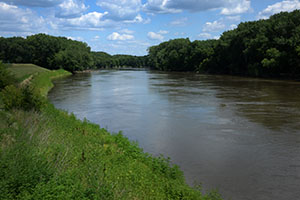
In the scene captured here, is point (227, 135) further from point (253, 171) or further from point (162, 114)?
point (162, 114)

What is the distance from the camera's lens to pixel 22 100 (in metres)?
18.0

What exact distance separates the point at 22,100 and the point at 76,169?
34.2 ft

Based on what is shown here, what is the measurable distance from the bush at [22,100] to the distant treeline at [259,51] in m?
48.8

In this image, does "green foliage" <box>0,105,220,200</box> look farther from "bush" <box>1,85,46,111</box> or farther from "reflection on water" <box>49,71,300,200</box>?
"bush" <box>1,85,46,111</box>

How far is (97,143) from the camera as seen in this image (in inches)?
539

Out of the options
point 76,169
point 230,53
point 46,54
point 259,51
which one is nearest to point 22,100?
point 76,169

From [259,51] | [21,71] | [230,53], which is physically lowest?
[21,71]

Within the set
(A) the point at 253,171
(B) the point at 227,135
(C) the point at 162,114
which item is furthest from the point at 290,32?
(A) the point at 253,171

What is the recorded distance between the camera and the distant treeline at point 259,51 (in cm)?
6021

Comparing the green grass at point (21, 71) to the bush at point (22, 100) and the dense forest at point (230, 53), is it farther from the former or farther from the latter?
the dense forest at point (230, 53)

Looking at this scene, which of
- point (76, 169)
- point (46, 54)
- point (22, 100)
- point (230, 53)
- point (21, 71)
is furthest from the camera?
point (46, 54)

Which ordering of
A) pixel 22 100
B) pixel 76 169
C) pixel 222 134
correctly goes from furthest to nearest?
pixel 222 134
pixel 22 100
pixel 76 169

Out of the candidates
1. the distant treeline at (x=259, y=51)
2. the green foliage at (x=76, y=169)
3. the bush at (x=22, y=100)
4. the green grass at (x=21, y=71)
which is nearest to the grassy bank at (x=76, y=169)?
the green foliage at (x=76, y=169)

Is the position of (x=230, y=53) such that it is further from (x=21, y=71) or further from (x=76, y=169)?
(x=76, y=169)
